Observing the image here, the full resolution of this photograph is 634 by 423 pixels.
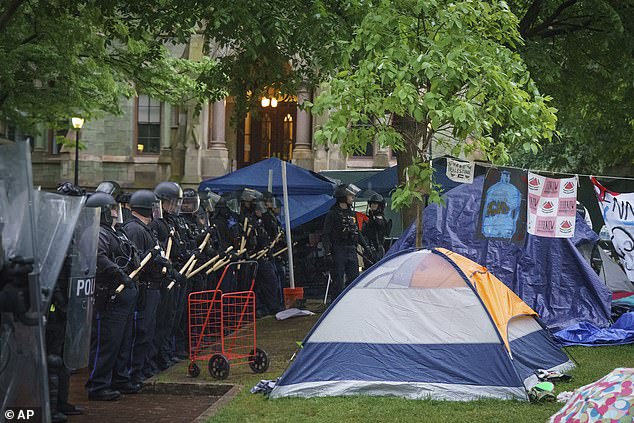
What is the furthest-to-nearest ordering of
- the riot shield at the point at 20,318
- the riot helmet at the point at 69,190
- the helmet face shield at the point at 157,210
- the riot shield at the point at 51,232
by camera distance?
the helmet face shield at the point at 157,210
the riot helmet at the point at 69,190
the riot shield at the point at 51,232
the riot shield at the point at 20,318

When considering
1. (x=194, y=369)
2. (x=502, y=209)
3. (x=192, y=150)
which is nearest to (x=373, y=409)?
(x=194, y=369)

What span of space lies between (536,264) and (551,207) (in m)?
1.71

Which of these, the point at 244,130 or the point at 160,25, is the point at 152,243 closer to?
the point at 160,25

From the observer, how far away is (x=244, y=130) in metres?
37.0

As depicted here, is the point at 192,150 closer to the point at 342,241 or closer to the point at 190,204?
the point at 342,241

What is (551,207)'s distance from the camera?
14.0 meters

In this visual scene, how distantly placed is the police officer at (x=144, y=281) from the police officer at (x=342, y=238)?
684cm

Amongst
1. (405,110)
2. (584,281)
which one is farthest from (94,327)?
(584,281)

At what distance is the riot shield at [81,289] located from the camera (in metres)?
8.62

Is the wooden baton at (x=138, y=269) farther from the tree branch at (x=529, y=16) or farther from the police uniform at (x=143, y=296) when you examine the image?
the tree branch at (x=529, y=16)

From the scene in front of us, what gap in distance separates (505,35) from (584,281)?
557 centimetres

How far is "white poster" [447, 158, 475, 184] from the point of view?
1236 centimetres

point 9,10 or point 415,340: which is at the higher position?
point 9,10

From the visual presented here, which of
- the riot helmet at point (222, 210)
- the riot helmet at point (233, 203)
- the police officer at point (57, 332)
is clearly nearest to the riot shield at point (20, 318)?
the police officer at point (57, 332)
